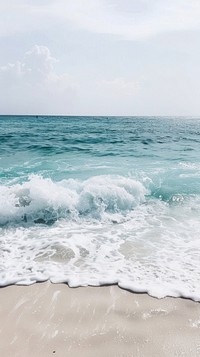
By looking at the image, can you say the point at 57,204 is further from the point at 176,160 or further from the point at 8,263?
the point at 176,160

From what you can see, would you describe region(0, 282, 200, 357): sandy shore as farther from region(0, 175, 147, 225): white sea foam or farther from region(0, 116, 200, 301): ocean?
region(0, 175, 147, 225): white sea foam

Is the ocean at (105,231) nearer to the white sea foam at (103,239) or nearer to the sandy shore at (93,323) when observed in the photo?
the white sea foam at (103,239)

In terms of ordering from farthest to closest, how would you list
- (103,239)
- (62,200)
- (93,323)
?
1. (62,200)
2. (103,239)
3. (93,323)

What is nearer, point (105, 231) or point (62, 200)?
point (105, 231)

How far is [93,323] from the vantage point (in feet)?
11.9

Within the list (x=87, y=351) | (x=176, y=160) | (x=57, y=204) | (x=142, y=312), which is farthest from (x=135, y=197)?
(x=176, y=160)

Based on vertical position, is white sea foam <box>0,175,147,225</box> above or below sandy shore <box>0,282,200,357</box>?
above

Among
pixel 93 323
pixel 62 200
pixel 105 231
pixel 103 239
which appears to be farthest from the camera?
pixel 62 200

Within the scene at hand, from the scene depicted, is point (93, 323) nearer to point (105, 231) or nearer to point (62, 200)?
point (105, 231)

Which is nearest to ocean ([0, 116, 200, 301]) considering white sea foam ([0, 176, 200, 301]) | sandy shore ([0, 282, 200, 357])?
white sea foam ([0, 176, 200, 301])

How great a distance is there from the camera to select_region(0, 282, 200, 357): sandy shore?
3236mm

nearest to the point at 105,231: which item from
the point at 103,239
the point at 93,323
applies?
the point at 103,239

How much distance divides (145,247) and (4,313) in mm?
2970

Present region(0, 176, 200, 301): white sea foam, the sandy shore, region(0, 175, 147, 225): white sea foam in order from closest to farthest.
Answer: the sandy shore, region(0, 176, 200, 301): white sea foam, region(0, 175, 147, 225): white sea foam
